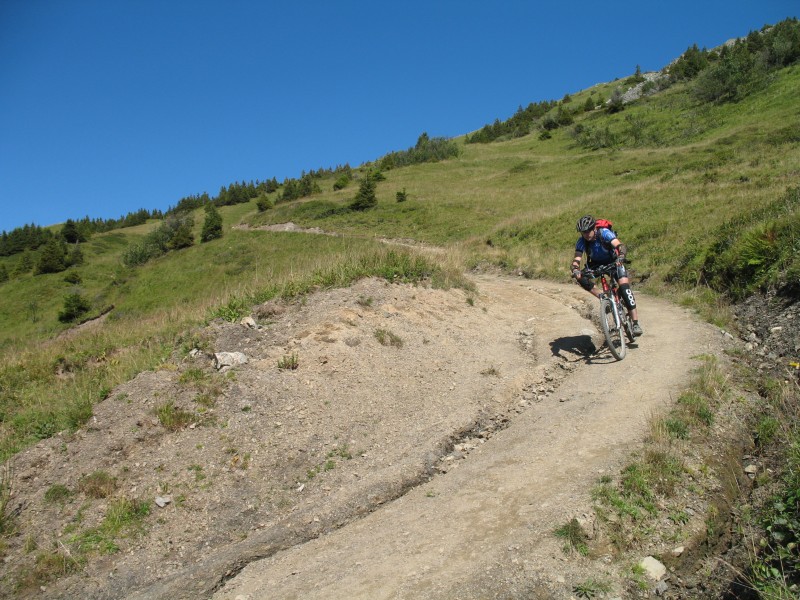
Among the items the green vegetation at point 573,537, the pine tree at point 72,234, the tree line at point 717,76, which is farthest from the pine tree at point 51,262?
the tree line at point 717,76

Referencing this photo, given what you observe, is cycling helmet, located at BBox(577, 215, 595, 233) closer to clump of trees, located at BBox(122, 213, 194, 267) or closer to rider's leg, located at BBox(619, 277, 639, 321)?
rider's leg, located at BBox(619, 277, 639, 321)

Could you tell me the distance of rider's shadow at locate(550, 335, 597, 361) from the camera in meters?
9.09

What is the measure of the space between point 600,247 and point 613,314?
1.24 meters

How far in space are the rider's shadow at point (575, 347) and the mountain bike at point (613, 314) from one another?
0.61m

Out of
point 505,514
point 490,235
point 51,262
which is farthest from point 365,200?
point 505,514

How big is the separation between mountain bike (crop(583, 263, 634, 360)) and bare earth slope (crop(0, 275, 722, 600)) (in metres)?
0.31

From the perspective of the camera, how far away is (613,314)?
8539 millimetres

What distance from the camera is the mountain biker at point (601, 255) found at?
8547 millimetres

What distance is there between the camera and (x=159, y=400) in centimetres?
660

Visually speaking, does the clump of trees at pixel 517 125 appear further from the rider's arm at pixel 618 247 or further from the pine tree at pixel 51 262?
the rider's arm at pixel 618 247

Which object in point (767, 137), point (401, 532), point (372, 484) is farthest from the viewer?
point (767, 137)

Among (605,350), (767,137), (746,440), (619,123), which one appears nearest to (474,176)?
(619,123)

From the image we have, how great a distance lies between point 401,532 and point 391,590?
0.81 metres

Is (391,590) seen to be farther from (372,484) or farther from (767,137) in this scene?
(767,137)
